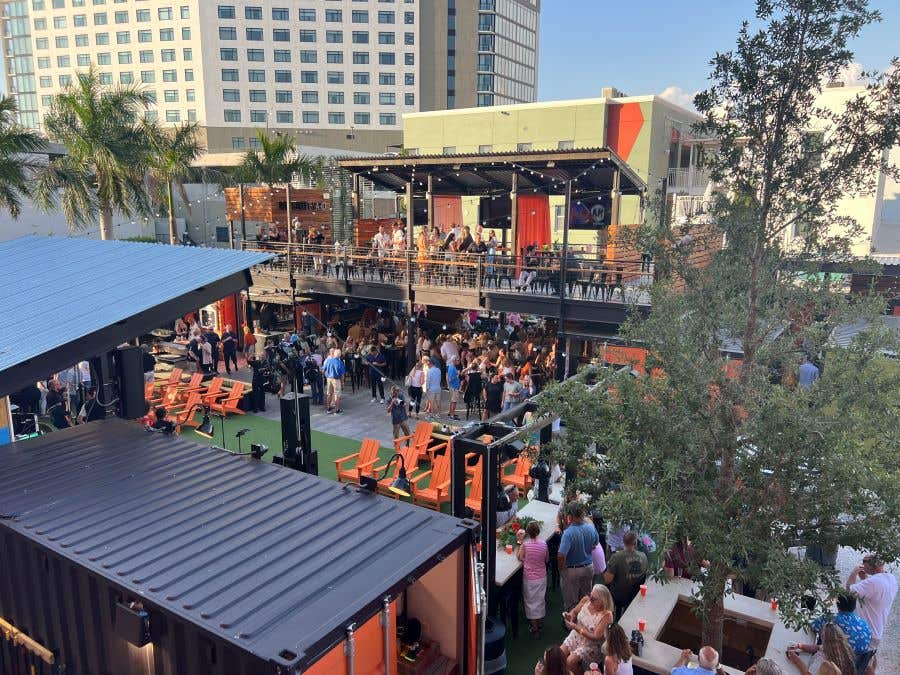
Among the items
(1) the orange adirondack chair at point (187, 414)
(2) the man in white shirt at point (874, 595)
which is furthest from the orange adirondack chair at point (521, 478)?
(1) the orange adirondack chair at point (187, 414)

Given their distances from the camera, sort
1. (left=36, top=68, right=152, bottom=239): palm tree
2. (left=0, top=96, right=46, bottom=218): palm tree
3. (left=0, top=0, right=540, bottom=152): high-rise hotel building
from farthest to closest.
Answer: (left=0, top=0, right=540, bottom=152): high-rise hotel building → (left=36, top=68, right=152, bottom=239): palm tree → (left=0, top=96, right=46, bottom=218): palm tree

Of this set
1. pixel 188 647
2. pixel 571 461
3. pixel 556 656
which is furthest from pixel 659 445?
pixel 188 647

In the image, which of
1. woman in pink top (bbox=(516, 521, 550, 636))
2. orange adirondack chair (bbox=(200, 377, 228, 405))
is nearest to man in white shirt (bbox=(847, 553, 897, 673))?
woman in pink top (bbox=(516, 521, 550, 636))

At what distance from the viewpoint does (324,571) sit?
4.56 meters

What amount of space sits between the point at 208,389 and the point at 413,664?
12.9 m

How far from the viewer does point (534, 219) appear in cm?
2075

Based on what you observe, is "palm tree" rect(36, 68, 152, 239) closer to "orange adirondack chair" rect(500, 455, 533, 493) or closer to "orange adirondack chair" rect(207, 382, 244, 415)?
"orange adirondack chair" rect(207, 382, 244, 415)

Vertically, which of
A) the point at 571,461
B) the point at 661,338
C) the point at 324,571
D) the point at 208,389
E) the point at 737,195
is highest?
the point at 737,195

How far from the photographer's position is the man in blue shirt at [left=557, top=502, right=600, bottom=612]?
23.3 ft

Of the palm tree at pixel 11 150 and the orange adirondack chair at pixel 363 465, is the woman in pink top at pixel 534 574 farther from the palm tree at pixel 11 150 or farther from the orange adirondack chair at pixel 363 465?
the palm tree at pixel 11 150

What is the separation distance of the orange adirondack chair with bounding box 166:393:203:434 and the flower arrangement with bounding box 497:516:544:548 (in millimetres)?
9547

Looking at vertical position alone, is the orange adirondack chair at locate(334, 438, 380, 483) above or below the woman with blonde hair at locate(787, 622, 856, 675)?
below

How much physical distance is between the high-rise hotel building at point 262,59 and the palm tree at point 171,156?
4054 cm

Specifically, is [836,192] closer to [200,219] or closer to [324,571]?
[324,571]
